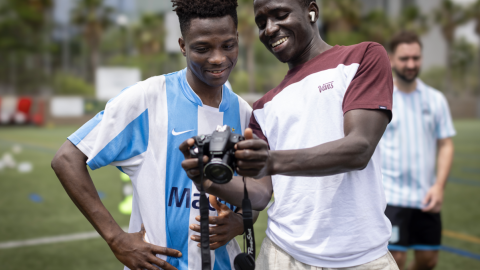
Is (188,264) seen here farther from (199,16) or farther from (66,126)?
(66,126)

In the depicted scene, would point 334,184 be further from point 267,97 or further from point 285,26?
point 285,26

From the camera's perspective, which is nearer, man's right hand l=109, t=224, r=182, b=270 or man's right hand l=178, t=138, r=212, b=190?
man's right hand l=178, t=138, r=212, b=190

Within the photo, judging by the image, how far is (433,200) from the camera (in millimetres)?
4289

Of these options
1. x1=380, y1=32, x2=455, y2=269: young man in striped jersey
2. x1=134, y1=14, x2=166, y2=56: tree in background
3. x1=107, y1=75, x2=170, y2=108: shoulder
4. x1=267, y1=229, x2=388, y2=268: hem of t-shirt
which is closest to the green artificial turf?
x1=267, y1=229, x2=388, y2=268: hem of t-shirt

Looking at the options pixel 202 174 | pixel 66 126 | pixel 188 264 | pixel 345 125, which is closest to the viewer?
pixel 202 174

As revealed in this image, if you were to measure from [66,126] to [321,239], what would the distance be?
30199 millimetres

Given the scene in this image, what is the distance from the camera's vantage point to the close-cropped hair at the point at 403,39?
175 inches

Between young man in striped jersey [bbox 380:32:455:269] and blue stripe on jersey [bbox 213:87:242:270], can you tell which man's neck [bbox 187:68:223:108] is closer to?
blue stripe on jersey [bbox 213:87:242:270]

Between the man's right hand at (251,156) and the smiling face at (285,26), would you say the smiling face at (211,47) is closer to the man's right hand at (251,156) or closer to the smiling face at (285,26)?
the smiling face at (285,26)

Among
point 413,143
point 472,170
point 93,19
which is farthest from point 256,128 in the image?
point 93,19

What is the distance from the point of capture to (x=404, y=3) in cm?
6297

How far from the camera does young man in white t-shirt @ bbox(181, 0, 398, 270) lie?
194 centimetres

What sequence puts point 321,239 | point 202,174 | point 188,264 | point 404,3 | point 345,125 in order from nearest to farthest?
point 202,174, point 345,125, point 321,239, point 188,264, point 404,3

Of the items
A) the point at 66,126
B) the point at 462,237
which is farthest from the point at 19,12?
the point at 462,237
